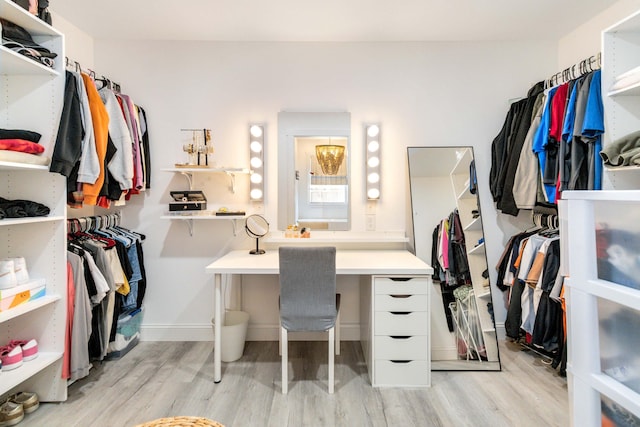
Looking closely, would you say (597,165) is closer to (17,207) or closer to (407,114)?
(407,114)

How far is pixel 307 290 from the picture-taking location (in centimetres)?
219

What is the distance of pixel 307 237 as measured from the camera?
2.96 metres

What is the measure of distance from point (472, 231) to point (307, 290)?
153 cm

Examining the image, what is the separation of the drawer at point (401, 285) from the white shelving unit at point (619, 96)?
1110mm

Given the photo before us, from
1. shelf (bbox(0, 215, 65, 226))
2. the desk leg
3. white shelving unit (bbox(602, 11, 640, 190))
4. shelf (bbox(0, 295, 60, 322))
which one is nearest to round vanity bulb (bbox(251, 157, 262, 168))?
the desk leg

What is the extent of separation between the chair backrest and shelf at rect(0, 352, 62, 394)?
131 cm

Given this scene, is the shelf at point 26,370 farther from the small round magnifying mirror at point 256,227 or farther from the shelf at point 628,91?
the shelf at point 628,91

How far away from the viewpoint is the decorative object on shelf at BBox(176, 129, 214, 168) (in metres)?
2.81

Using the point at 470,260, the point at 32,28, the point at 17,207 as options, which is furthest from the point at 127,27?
the point at 470,260

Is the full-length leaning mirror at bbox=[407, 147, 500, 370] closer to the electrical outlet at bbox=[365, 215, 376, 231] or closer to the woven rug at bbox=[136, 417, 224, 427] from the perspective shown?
the electrical outlet at bbox=[365, 215, 376, 231]

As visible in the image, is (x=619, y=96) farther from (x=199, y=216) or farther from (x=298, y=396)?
(x=199, y=216)

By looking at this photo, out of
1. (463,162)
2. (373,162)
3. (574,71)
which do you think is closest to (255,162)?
(373,162)

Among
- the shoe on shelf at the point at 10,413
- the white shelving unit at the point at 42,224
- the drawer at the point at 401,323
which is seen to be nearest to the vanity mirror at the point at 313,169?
the drawer at the point at 401,323

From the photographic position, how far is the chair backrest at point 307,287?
7.09ft
